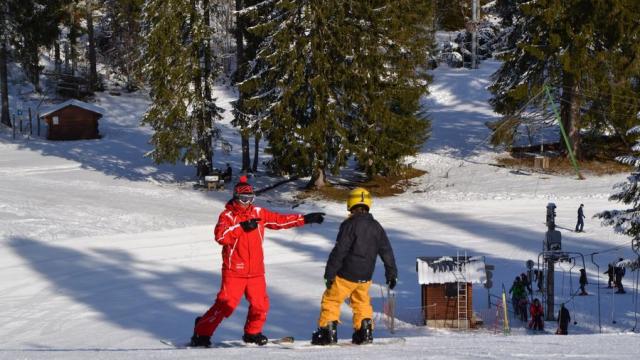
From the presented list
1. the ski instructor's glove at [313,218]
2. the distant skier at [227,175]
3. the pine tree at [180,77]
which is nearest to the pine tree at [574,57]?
the distant skier at [227,175]

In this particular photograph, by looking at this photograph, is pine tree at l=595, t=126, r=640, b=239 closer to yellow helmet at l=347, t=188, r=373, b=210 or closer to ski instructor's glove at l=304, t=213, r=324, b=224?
ski instructor's glove at l=304, t=213, r=324, b=224

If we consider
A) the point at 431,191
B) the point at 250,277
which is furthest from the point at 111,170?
the point at 250,277

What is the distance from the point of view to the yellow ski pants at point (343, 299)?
8633 mm

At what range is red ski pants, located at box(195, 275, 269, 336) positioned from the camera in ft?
30.5

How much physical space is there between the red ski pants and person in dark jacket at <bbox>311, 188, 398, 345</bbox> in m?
0.93

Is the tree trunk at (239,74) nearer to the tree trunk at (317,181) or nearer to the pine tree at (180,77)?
the pine tree at (180,77)

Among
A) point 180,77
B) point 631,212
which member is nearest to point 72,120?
point 180,77

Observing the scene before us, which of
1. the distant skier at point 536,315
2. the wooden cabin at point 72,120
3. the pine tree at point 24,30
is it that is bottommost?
the distant skier at point 536,315

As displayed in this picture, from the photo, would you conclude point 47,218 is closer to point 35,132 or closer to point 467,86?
point 35,132

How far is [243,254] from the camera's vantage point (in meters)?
9.18

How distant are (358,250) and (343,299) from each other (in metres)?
0.57

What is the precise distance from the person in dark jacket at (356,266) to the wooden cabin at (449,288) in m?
10.2

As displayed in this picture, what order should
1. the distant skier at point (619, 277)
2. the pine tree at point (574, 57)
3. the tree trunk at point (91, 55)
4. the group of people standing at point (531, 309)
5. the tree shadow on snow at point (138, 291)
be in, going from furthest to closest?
1. the tree trunk at point (91, 55)
2. the pine tree at point (574, 57)
3. the distant skier at point (619, 277)
4. the group of people standing at point (531, 309)
5. the tree shadow on snow at point (138, 291)

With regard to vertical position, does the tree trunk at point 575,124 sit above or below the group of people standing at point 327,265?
above
